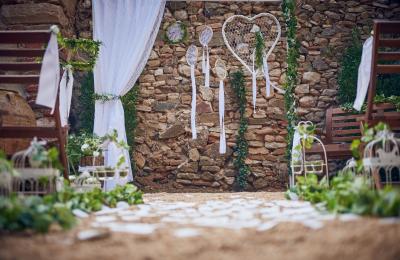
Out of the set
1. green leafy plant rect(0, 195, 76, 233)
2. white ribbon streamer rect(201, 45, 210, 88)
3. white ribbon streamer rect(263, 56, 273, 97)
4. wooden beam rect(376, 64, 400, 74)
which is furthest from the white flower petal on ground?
white ribbon streamer rect(263, 56, 273, 97)

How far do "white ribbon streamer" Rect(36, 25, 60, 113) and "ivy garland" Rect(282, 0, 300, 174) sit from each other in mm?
3445

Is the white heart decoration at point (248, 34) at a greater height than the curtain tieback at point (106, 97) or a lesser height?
greater

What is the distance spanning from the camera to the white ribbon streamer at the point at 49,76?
317 centimetres

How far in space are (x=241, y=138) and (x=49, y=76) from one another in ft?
11.1

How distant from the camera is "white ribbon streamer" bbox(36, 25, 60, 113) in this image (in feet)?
10.4

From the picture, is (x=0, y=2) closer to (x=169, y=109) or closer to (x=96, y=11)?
(x=96, y=11)

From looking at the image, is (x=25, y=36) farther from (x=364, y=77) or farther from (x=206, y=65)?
(x=206, y=65)

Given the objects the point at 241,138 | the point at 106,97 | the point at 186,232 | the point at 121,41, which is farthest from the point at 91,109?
the point at 186,232

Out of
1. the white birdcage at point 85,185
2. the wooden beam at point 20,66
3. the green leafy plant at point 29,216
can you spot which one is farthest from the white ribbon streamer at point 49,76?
A: the green leafy plant at point 29,216

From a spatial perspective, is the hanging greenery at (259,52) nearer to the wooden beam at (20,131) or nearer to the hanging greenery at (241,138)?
the hanging greenery at (241,138)

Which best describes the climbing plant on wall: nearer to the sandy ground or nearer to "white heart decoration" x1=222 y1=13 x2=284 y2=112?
"white heart decoration" x1=222 y1=13 x2=284 y2=112

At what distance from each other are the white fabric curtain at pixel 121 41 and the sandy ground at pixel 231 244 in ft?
12.5

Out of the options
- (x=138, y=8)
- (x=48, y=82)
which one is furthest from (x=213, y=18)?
(x=48, y=82)

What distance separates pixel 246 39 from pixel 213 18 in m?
0.56
